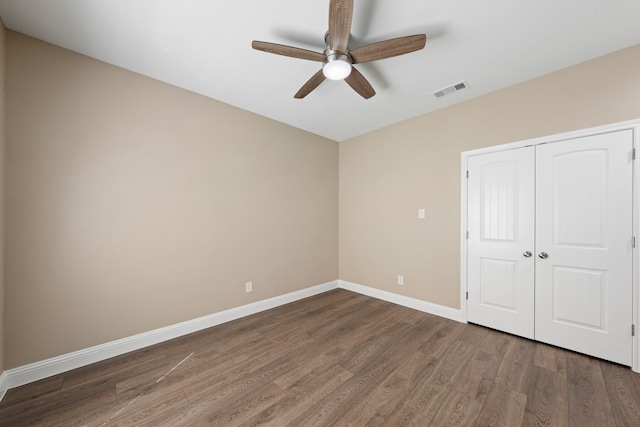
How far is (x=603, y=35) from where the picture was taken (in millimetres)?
1916

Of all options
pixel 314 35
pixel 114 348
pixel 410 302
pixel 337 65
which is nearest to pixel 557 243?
pixel 410 302

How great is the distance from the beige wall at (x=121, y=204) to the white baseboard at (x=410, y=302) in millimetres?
1394

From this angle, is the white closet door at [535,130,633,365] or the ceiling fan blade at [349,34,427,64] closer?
the ceiling fan blade at [349,34,427,64]

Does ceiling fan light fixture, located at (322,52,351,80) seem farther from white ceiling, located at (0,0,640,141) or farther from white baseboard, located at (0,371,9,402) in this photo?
white baseboard, located at (0,371,9,402)

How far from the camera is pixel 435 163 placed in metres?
3.22

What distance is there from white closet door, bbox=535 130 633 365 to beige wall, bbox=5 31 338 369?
10.3 ft

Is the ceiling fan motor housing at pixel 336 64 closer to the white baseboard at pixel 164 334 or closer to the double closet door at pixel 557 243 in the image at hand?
the double closet door at pixel 557 243

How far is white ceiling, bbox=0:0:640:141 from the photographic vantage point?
1.67 m

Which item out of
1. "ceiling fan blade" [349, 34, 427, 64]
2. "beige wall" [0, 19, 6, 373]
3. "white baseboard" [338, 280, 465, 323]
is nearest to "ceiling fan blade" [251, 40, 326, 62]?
"ceiling fan blade" [349, 34, 427, 64]

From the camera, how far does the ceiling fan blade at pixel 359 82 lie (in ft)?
6.69

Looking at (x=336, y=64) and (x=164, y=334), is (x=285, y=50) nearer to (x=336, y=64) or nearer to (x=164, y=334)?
(x=336, y=64)

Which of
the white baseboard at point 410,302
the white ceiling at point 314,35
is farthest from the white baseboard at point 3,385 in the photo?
the white baseboard at point 410,302

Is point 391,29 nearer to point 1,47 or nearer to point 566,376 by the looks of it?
point 1,47

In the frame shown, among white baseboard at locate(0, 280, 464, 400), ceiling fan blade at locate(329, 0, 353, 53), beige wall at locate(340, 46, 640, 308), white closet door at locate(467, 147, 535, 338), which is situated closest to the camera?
ceiling fan blade at locate(329, 0, 353, 53)
